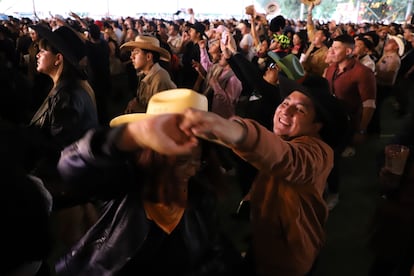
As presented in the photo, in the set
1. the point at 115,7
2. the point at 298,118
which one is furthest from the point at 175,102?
the point at 115,7

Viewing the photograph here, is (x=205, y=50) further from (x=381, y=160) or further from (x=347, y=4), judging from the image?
(x=347, y=4)

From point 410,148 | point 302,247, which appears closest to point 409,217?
point 410,148

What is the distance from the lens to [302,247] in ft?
5.45

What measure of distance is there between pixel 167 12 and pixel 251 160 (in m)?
26.9

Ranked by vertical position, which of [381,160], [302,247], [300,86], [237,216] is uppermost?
[300,86]

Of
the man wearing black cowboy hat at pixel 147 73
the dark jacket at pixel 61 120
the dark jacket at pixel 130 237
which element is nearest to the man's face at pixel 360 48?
the man wearing black cowboy hat at pixel 147 73

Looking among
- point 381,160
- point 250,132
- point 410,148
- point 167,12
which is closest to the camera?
point 250,132

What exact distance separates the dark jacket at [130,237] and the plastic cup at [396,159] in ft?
3.31

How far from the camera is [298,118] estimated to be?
1672mm

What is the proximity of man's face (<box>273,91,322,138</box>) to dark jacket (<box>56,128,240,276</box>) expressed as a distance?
1.72ft

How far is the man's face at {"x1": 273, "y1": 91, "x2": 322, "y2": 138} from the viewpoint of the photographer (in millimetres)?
1664

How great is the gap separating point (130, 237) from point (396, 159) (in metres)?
1.38

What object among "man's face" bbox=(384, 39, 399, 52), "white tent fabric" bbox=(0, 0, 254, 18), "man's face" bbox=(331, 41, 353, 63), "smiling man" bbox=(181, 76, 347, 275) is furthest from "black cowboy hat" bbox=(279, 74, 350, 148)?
"white tent fabric" bbox=(0, 0, 254, 18)

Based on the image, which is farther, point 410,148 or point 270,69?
point 270,69
